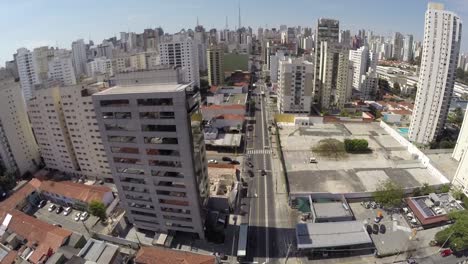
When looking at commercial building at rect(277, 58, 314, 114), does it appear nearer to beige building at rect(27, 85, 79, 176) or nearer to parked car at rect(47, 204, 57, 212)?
beige building at rect(27, 85, 79, 176)

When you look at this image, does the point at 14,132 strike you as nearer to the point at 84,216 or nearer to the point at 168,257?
the point at 84,216

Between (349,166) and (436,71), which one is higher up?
(436,71)

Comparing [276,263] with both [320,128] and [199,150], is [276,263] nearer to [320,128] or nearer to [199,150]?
[199,150]

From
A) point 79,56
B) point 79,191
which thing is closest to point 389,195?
point 79,191

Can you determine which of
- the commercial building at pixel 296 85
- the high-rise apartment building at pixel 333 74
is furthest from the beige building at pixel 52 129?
the high-rise apartment building at pixel 333 74

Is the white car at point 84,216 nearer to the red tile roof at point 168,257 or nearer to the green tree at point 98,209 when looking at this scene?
the green tree at point 98,209

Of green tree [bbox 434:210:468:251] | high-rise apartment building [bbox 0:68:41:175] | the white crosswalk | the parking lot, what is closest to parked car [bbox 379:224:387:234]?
green tree [bbox 434:210:468:251]
